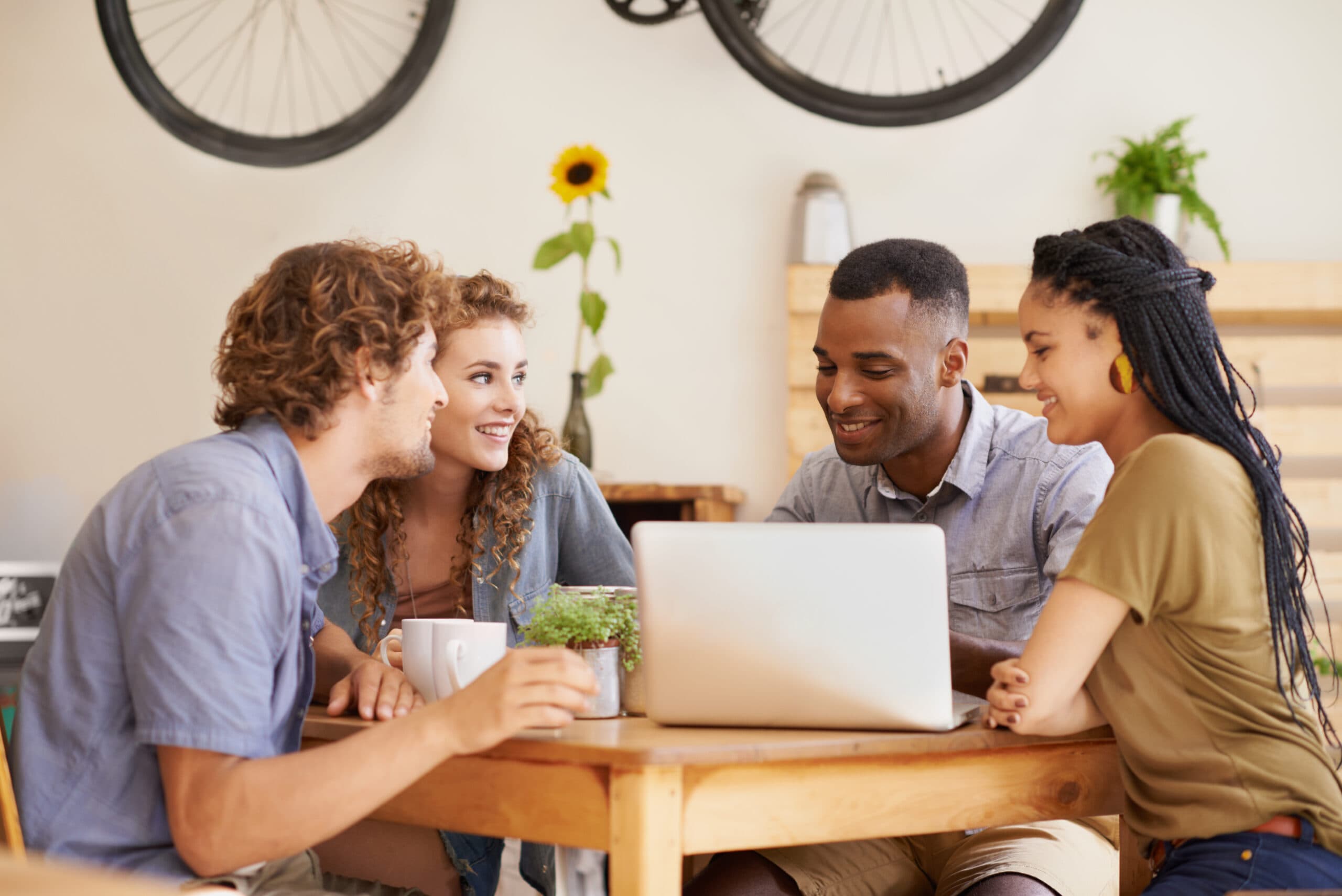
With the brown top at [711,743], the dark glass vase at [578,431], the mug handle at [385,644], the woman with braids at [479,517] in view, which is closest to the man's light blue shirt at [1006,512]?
the woman with braids at [479,517]

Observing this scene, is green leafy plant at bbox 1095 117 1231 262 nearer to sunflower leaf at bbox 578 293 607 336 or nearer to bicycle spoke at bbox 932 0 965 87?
bicycle spoke at bbox 932 0 965 87

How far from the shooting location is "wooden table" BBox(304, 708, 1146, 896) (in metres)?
0.99

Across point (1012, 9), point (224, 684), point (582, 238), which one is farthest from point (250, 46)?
point (224, 684)

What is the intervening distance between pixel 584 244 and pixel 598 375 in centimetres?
32

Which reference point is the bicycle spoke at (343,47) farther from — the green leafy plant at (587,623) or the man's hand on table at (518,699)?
the man's hand on table at (518,699)

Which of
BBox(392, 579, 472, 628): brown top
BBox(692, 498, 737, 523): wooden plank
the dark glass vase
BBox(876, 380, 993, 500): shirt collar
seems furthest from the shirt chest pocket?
the dark glass vase

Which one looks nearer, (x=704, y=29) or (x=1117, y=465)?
(x=1117, y=465)

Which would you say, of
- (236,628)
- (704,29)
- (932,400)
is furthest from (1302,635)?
(704,29)

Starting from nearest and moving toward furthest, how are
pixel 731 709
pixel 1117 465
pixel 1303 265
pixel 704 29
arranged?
pixel 731 709 < pixel 1117 465 < pixel 1303 265 < pixel 704 29

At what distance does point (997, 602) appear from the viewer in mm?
1669

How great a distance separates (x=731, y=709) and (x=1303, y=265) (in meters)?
2.47

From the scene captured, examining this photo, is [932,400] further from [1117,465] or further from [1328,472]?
[1328,472]

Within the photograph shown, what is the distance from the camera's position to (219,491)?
3.42 ft

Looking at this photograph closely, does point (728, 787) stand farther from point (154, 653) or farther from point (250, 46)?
point (250, 46)
